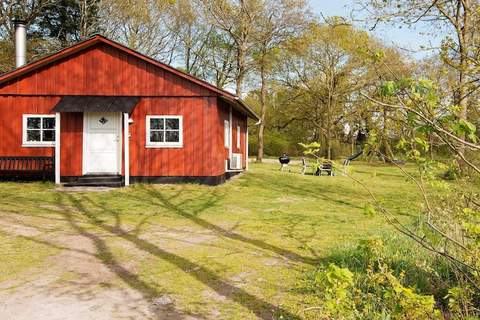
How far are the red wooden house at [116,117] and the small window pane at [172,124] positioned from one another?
0.11 feet

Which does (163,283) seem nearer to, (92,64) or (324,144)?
(92,64)

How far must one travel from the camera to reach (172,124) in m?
15.7

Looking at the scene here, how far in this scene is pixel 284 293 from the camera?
4809mm

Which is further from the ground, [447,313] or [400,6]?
[400,6]

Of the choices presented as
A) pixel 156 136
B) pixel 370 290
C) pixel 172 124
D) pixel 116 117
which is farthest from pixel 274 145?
pixel 370 290

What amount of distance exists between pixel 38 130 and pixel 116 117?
2.79 metres

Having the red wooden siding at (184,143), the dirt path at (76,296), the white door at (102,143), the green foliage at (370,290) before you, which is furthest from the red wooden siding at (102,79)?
the green foliage at (370,290)

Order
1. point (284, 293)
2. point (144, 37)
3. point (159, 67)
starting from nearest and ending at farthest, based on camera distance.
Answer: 1. point (284, 293)
2. point (159, 67)
3. point (144, 37)

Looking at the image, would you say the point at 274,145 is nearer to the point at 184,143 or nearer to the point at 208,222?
the point at 184,143

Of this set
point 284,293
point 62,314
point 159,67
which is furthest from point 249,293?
point 159,67

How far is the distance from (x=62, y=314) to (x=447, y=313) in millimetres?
3593

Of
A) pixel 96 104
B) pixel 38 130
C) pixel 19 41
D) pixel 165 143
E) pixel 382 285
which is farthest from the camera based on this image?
pixel 19 41

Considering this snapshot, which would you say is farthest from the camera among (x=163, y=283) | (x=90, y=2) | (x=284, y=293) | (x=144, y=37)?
(x=144, y=37)

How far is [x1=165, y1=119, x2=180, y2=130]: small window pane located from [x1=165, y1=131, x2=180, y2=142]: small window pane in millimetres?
162
